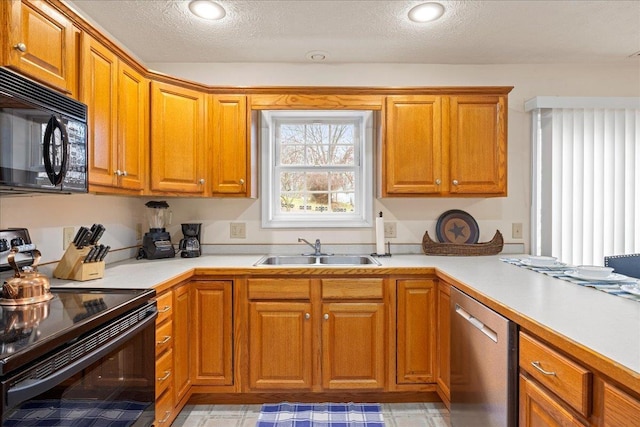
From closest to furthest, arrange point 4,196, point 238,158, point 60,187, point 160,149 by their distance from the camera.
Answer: point 60,187 < point 4,196 < point 160,149 < point 238,158

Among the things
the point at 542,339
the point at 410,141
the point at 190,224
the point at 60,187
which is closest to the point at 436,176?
the point at 410,141

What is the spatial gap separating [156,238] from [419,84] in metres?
2.27

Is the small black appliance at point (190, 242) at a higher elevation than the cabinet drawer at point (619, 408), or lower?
higher

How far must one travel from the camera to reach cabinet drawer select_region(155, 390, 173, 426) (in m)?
1.78

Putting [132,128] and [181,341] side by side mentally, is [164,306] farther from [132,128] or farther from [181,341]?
[132,128]

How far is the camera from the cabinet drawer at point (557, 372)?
3.19 feet

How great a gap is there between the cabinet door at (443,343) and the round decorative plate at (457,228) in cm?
73

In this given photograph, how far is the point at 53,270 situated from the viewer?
75.0 inches

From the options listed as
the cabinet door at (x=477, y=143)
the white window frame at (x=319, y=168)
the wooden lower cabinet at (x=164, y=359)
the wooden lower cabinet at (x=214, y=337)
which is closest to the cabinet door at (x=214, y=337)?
the wooden lower cabinet at (x=214, y=337)

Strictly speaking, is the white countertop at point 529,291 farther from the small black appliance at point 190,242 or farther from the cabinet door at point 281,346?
the cabinet door at point 281,346

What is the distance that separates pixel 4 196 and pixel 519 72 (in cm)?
339

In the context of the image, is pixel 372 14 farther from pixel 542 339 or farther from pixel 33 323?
pixel 33 323

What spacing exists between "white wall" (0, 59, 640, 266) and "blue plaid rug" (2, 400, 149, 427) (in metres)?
1.61

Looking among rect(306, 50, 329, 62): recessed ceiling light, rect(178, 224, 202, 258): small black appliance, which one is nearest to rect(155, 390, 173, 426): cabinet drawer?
rect(178, 224, 202, 258): small black appliance
